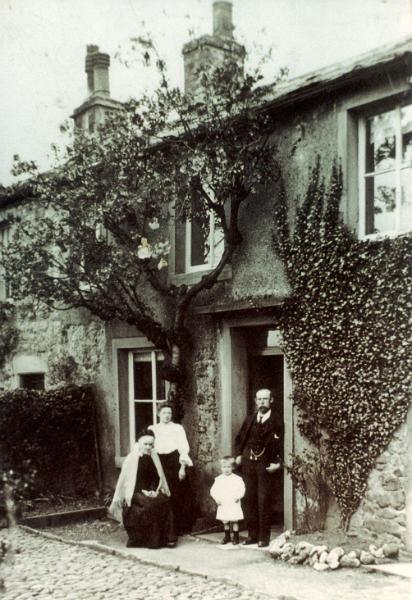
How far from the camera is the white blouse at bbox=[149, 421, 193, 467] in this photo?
9047 millimetres

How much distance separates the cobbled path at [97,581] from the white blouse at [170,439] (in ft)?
4.85

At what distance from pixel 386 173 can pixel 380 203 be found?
0.32 metres

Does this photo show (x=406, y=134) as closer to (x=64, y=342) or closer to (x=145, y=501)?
(x=145, y=501)

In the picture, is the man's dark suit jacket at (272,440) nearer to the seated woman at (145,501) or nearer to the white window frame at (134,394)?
the seated woman at (145,501)

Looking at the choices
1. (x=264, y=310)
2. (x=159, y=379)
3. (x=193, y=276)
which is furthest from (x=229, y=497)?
(x=193, y=276)

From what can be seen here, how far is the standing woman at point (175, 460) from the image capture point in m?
9.01

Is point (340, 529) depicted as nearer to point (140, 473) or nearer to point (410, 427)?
point (410, 427)

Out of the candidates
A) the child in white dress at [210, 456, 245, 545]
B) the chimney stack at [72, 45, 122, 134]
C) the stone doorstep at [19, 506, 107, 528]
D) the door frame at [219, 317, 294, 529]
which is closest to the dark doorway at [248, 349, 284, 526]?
the door frame at [219, 317, 294, 529]

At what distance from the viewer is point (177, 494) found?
9.03 meters

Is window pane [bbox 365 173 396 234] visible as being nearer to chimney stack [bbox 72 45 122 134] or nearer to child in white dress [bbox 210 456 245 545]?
child in white dress [bbox 210 456 245 545]

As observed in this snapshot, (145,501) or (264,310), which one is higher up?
(264,310)

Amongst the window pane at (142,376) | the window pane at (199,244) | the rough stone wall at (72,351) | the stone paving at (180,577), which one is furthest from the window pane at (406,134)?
the rough stone wall at (72,351)

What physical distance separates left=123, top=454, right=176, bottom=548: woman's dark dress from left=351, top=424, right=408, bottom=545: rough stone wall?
2262 mm

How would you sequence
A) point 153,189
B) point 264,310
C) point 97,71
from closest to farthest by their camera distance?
point 264,310 < point 153,189 < point 97,71
